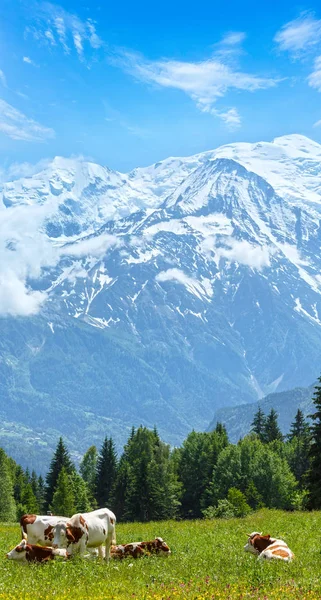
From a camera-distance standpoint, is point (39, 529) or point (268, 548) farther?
point (39, 529)

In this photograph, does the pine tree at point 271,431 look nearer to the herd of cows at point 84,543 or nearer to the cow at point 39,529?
the herd of cows at point 84,543

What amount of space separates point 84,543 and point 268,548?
673 cm

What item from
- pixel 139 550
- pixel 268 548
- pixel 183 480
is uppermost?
pixel 183 480

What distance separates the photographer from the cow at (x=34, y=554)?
2545 centimetres

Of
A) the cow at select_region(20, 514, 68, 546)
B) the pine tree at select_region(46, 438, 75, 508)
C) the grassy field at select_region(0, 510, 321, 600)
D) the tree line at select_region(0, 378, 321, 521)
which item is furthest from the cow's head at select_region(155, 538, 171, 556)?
the pine tree at select_region(46, 438, 75, 508)

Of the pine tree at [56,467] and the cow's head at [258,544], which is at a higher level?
the pine tree at [56,467]

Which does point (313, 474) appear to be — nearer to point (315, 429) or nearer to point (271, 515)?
point (315, 429)

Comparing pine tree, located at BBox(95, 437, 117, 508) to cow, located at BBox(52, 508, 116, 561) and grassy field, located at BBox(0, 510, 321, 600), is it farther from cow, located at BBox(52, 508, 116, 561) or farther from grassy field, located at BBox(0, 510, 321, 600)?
cow, located at BBox(52, 508, 116, 561)

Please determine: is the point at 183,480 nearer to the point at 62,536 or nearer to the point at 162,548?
the point at 162,548

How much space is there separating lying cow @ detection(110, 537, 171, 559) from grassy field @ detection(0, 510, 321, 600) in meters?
0.57

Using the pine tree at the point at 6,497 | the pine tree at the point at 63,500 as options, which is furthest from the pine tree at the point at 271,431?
the pine tree at the point at 6,497

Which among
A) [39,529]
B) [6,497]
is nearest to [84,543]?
[39,529]

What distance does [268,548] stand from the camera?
26266mm

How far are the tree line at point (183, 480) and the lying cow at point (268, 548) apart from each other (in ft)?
139
